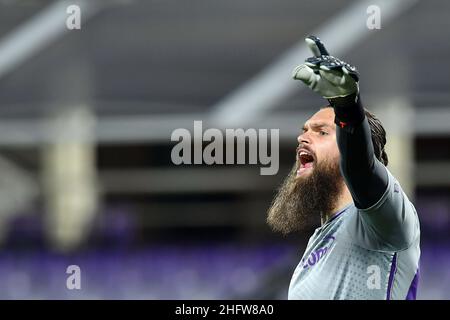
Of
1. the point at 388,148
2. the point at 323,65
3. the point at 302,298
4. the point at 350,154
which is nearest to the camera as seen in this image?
the point at 323,65

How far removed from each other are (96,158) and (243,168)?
4.90ft

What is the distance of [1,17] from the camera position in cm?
888

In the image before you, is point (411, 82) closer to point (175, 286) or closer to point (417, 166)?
point (417, 166)

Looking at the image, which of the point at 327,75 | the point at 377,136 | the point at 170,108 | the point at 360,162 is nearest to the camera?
the point at 327,75

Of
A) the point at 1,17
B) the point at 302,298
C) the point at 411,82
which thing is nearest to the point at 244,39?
the point at 411,82

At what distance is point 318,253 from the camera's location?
6.75 ft

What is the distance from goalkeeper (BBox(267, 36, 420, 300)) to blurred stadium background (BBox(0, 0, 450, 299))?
5915 mm

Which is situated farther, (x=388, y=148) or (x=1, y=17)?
(x=1, y=17)

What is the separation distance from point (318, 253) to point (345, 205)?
138 millimetres

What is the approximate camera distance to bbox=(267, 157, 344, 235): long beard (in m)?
2.07

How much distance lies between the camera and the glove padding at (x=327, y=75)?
167cm

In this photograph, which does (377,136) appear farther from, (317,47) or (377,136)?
(317,47)

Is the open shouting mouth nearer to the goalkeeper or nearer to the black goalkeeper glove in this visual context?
the goalkeeper

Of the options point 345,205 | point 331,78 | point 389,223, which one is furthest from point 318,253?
point 331,78
